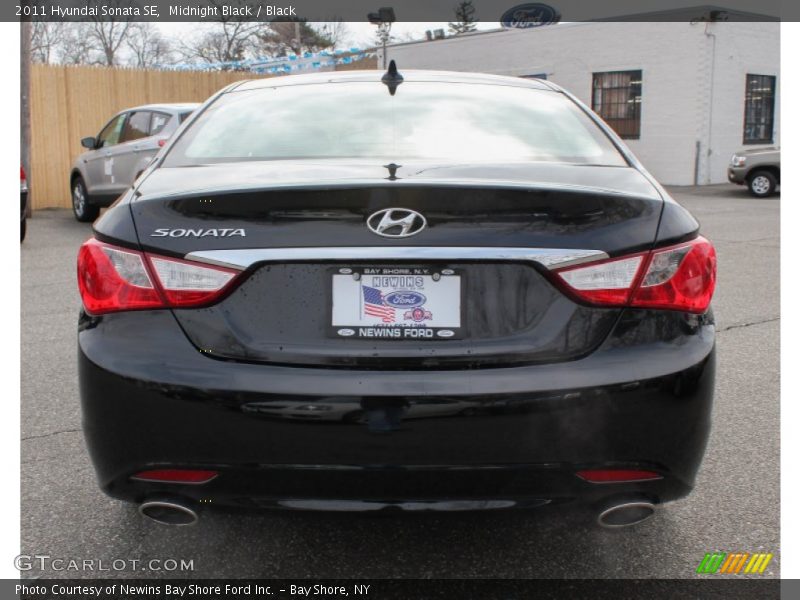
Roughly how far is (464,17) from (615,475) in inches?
2544

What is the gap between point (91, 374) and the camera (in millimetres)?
2258

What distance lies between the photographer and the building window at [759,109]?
906 inches

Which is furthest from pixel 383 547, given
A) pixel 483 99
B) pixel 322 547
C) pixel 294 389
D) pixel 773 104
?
pixel 773 104

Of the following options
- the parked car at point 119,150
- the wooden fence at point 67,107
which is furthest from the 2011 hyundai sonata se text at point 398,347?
the wooden fence at point 67,107

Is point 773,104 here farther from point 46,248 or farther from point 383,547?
point 383,547

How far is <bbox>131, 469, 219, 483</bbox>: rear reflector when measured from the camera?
2180mm

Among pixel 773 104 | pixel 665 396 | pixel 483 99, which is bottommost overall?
pixel 665 396

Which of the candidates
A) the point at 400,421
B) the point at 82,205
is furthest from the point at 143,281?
the point at 82,205

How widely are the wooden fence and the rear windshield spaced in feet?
→ 44.2

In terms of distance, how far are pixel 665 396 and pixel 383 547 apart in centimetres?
115

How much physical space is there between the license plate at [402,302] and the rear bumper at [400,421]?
11 cm

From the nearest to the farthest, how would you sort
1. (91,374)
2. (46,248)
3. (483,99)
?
(91,374), (483,99), (46,248)

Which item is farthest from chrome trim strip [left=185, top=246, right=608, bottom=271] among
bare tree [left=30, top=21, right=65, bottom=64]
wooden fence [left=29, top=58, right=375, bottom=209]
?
bare tree [left=30, top=21, right=65, bottom=64]

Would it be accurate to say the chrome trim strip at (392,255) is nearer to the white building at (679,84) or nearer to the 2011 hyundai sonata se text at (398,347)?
the 2011 hyundai sonata se text at (398,347)
